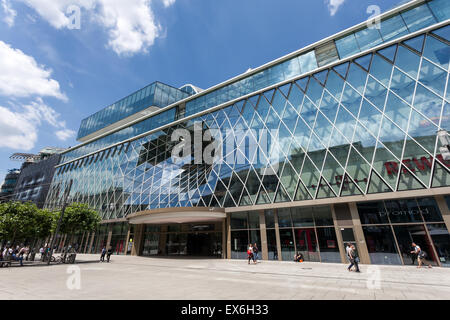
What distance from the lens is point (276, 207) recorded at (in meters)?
21.9

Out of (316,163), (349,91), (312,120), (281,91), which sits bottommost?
(316,163)

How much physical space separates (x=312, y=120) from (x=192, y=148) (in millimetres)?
18152

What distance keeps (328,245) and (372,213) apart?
4.75m

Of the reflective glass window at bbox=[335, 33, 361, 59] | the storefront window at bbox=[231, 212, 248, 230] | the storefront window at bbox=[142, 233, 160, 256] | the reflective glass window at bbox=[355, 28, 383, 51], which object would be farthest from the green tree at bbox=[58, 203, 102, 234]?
the reflective glass window at bbox=[355, 28, 383, 51]

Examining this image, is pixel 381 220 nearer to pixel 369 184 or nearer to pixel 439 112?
pixel 369 184

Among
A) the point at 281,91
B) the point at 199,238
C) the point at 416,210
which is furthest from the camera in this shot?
the point at 199,238

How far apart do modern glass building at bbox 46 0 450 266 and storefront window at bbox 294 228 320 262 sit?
0.30 feet

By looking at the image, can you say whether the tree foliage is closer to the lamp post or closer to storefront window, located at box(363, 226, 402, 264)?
storefront window, located at box(363, 226, 402, 264)

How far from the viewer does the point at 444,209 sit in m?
15.7

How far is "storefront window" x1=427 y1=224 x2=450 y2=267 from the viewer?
50.4 ft

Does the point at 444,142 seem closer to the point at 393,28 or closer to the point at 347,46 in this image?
the point at 393,28

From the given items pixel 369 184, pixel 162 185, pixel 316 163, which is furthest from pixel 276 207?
pixel 162 185

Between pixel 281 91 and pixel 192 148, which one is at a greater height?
pixel 281 91

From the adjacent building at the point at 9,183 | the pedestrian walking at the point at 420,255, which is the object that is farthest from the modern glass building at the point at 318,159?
the adjacent building at the point at 9,183
